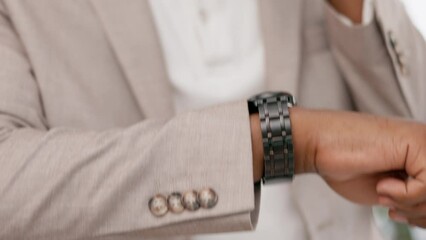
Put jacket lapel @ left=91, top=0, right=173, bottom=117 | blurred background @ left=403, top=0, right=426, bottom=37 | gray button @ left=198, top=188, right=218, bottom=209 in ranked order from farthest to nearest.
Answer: blurred background @ left=403, top=0, right=426, bottom=37 → jacket lapel @ left=91, top=0, right=173, bottom=117 → gray button @ left=198, top=188, right=218, bottom=209

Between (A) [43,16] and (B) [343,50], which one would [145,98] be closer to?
(A) [43,16]

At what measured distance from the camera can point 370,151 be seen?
602mm

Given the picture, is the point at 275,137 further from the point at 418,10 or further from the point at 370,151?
the point at 418,10

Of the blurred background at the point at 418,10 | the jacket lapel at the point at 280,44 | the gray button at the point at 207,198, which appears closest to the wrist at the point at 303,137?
the gray button at the point at 207,198

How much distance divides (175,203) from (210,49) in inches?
13.3

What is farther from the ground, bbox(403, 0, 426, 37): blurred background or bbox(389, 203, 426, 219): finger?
bbox(389, 203, 426, 219): finger

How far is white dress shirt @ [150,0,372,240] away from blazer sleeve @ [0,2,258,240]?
241 mm

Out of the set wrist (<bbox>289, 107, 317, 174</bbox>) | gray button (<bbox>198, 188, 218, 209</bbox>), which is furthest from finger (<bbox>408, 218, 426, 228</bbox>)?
gray button (<bbox>198, 188, 218, 209</bbox>)

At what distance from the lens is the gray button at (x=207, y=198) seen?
581 millimetres

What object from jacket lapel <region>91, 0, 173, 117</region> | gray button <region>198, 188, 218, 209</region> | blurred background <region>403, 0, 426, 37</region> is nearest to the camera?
gray button <region>198, 188, 218, 209</region>

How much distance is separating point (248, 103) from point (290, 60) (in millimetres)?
249

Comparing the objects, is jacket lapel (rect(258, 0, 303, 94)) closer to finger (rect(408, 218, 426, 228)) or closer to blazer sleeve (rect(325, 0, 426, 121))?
blazer sleeve (rect(325, 0, 426, 121))

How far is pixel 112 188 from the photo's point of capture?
1.93 feet

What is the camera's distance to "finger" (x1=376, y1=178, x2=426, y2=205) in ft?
1.96
